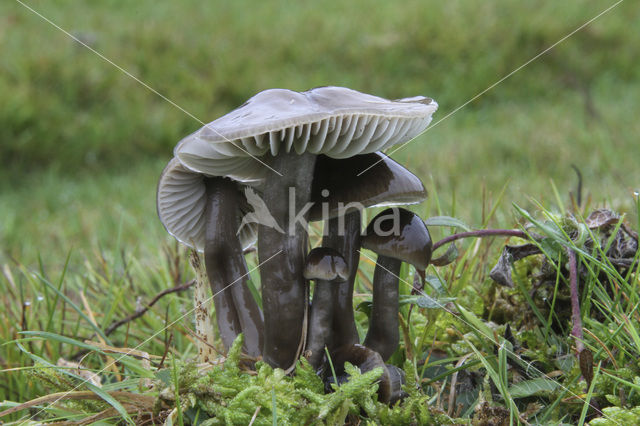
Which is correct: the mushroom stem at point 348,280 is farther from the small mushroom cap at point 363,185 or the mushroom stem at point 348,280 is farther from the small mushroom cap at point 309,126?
the small mushroom cap at point 309,126

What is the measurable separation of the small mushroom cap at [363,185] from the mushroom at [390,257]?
6cm

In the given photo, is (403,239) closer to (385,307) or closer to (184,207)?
(385,307)

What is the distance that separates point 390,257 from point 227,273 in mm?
549

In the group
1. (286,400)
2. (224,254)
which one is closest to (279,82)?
(224,254)

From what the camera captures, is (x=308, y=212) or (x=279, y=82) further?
(x=279, y=82)

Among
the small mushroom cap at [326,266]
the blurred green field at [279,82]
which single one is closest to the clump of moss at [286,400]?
the small mushroom cap at [326,266]

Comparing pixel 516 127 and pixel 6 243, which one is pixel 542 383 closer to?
pixel 6 243

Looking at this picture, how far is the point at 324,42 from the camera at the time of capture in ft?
25.3

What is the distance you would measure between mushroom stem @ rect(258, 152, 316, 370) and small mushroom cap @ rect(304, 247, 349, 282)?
Result: 0.34 feet

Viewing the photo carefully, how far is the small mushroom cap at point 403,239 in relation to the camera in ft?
4.68

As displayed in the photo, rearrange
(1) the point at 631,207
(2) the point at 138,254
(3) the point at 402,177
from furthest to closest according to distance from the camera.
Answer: (2) the point at 138,254
(1) the point at 631,207
(3) the point at 402,177

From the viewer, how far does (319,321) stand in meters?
1.54

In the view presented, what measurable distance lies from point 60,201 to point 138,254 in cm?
266

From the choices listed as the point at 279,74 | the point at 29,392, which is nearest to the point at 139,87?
the point at 279,74
